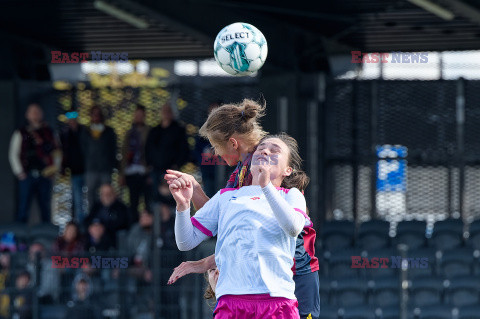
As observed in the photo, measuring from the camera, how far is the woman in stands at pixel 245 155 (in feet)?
17.9

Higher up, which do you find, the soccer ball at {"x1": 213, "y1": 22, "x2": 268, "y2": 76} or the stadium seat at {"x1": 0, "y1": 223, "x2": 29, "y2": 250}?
the soccer ball at {"x1": 213, "y1": 22, "x2": 268, "y2": 76}

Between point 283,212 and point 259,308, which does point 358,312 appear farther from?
point 283,212

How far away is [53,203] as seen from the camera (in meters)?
17.8

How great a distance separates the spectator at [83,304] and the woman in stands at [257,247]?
8.25m

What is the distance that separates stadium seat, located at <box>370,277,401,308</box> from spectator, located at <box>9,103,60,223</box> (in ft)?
18.8

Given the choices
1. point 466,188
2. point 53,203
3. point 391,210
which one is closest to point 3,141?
point 53,203

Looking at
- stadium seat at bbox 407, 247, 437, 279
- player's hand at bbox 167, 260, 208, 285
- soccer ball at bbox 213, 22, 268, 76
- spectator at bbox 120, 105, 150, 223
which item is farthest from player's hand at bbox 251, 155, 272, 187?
spectator at bbox 120, 105, 150, 223

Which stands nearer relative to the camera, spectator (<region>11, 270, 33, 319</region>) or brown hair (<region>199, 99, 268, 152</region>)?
brown hair (<region>199, 99, 268, 152</region>)

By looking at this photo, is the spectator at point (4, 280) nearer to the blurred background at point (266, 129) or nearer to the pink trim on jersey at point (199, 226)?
the blurred background at point (266, 129)

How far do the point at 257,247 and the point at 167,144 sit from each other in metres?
10.3

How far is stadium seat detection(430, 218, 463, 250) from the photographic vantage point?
14961mm

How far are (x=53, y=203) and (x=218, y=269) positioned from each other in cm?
1294

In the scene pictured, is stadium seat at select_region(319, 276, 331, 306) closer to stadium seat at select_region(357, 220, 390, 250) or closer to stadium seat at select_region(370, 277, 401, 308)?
stadium seat at select_region(370, 277, 401, 308)

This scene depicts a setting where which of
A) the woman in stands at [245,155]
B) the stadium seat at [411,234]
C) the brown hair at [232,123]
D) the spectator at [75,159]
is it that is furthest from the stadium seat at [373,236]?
the brown hair at [232,123]
